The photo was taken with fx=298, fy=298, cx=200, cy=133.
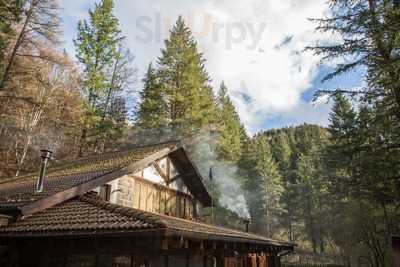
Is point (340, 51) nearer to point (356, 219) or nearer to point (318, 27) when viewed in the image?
point (318, 27)

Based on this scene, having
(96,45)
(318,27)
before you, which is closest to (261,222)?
(96,45)

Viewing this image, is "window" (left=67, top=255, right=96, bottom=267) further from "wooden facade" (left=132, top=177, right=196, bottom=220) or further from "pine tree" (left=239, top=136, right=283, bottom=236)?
"pine tree" (left=239, top=136, right=283, bottom=236)

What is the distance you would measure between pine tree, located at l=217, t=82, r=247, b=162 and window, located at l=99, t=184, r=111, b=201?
14781mm

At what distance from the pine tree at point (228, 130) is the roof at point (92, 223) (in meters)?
16.3


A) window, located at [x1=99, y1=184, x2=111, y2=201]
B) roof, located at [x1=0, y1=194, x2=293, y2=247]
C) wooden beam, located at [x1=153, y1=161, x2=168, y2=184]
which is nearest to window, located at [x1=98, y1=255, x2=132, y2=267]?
roof, located at [x1=0, y1=194, x2=293, y2=247]

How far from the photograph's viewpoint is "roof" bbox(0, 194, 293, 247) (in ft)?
16.3

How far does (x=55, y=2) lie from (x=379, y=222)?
2267cm

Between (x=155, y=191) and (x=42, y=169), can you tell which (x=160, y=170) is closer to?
(x=155, y=191)

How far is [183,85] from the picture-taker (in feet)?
68.3

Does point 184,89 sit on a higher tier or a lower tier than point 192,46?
lower

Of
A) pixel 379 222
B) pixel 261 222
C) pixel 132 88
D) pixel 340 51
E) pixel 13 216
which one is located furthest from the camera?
pixel 261 222

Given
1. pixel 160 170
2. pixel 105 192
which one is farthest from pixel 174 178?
pixel 105 192

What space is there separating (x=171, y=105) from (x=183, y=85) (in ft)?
5.44

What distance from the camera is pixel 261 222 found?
3281cm
